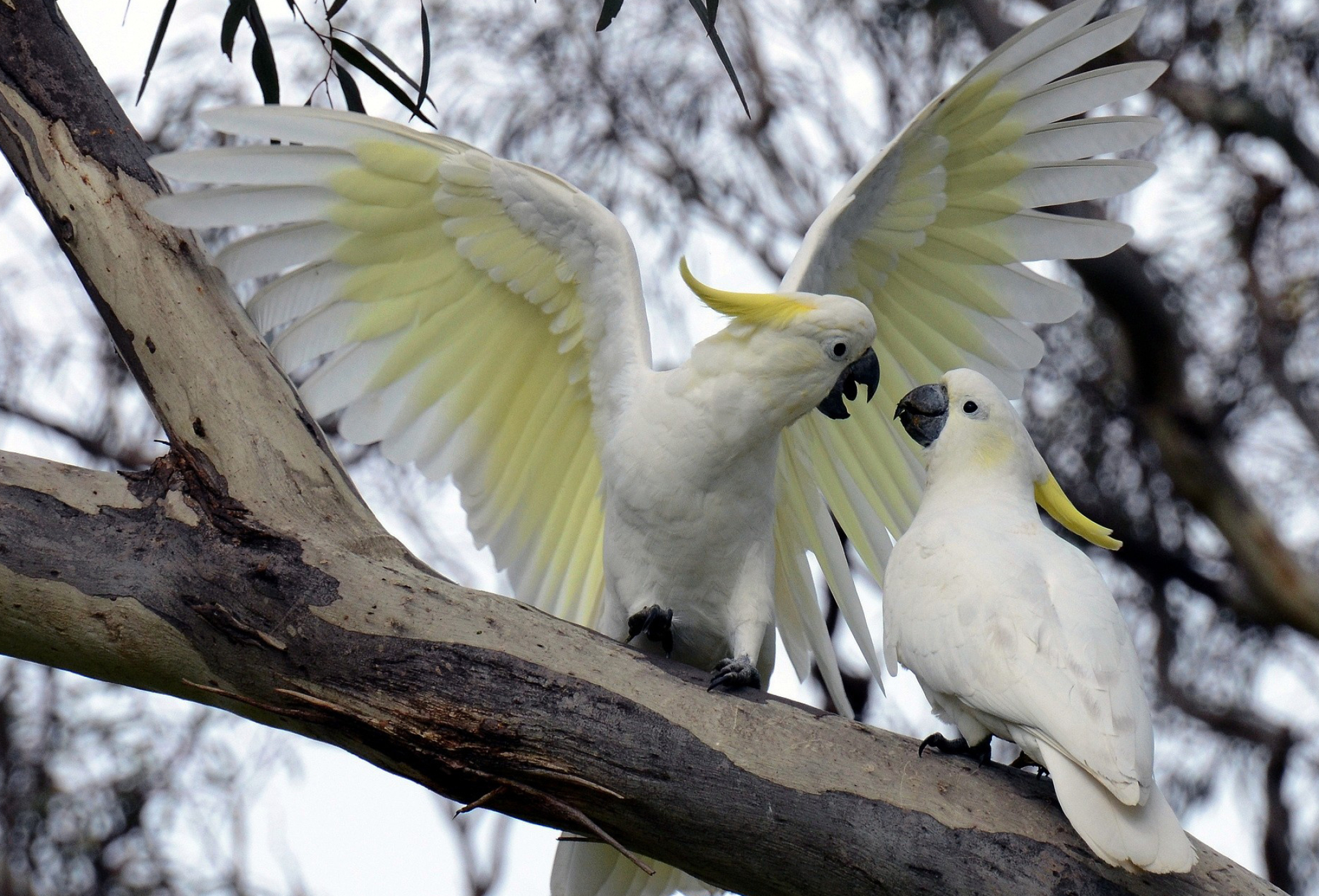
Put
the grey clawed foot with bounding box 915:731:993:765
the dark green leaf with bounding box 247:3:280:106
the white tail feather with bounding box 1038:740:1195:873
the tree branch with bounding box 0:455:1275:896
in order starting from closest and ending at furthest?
the white tail feather with bounding box 1038:740:1195:873 → the tree branch with bounding box 0:455:1275:896 → the grey clawed foot with bounding box 915:731:993:765 → the dark green leaf with bounding box 247:3:280:106

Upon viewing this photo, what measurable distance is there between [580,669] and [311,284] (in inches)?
36.8

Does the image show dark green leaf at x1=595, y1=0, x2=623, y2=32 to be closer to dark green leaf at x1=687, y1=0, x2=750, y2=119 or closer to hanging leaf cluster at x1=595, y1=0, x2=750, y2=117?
hanging leaf cluster at x1=595, y1=0, x2=750, y2=117

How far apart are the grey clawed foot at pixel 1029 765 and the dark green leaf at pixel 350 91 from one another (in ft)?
5.74

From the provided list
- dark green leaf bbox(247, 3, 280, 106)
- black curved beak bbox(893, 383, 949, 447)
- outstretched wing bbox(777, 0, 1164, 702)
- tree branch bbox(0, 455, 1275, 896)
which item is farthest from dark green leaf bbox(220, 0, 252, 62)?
black curved beak bbox(893, 383, 949, 447)

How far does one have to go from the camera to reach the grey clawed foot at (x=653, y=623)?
7.62 ft

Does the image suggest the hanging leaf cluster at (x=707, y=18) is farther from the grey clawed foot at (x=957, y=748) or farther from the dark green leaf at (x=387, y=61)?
the grey clawed foot at (x=957, y=748)

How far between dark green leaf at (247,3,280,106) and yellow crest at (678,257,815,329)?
917mm

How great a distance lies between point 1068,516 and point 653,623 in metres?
0.73

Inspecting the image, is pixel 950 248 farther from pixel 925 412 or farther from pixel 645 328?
pixel 645 328

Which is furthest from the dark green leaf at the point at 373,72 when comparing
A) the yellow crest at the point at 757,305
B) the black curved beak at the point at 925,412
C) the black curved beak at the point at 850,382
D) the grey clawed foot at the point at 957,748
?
the grey clawed foot at the point at 957,748

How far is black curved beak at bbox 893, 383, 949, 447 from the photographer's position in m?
2.23

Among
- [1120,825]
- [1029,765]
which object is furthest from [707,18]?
[1120,825]

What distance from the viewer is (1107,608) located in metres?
1.83

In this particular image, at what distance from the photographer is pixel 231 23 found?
2361 mm
